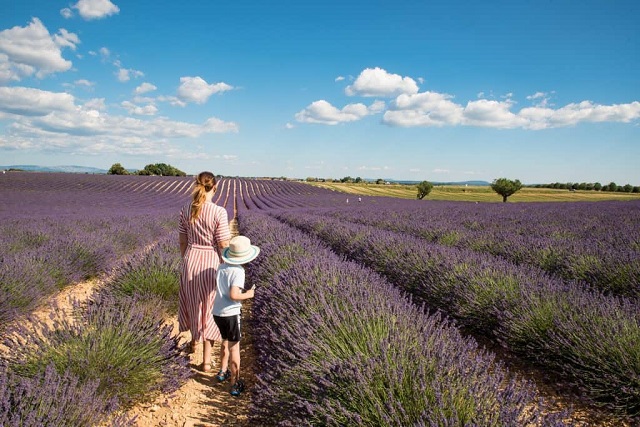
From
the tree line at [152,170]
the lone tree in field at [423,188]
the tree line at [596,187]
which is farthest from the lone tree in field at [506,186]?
the tree line at [152,170]

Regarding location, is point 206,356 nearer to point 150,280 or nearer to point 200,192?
point 200,192

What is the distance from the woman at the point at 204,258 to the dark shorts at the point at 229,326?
9.3 inches

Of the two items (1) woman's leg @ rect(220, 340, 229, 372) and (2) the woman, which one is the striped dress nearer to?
(2) the woman

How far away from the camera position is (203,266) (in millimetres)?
2602

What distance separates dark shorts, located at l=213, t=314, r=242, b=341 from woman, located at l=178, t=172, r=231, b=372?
0.24 meters

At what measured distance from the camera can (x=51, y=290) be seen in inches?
161

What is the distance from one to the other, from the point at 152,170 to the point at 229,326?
258ft

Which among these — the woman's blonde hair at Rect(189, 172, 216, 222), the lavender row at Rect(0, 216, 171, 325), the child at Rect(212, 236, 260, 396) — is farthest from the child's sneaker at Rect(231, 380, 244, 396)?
the lavender row at Rect(0, 216, 171, 325)

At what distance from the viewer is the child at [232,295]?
233cm

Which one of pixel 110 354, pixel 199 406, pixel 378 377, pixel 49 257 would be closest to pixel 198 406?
pixel 199 406

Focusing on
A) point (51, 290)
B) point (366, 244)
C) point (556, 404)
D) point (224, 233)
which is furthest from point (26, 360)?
point (366, 244)

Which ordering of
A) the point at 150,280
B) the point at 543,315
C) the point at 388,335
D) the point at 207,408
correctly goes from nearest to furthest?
1. the point at 388,335
2. the point at 207,408
3. the point at 543,315
4. the point at 150,280

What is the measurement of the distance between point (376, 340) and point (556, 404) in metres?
1.39

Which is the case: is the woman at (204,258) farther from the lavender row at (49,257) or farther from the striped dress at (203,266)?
the lavender row at (49,257)
